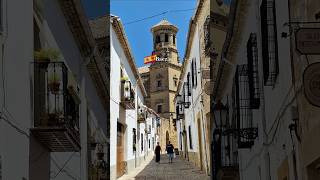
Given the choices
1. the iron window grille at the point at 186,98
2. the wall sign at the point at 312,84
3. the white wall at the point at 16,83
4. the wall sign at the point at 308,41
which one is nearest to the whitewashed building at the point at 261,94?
the wall sign at the point at 312,84

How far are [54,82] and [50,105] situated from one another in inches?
13.3

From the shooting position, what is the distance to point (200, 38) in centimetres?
2116

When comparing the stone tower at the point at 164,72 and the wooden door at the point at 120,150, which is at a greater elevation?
the stone tower at the point at 164,72

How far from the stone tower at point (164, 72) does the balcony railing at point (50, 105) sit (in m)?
47.7

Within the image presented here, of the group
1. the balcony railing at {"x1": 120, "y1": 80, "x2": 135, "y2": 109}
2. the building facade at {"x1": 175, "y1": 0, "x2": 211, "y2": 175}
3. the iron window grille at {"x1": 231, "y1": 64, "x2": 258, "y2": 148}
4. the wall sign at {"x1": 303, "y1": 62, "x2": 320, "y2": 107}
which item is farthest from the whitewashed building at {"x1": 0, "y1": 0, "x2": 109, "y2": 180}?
the balcony railing at {"x1": 120, "y1": 80, "x2": 135, "y2": 109}

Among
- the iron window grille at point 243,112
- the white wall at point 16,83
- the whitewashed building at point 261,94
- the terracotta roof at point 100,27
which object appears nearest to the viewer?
the white wall at point 16,83

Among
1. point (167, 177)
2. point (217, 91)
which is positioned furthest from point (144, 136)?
point (217, 91)

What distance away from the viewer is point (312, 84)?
4809 mm

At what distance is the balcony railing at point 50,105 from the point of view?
309 inches

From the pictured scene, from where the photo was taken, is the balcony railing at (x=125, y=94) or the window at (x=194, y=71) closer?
the balcony railing at (x=125, y=94)

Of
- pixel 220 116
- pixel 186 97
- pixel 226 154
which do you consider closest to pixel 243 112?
pixel 220 116

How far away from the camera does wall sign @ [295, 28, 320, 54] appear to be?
4.66 m

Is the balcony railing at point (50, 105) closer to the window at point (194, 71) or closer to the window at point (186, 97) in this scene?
the window at point (194, 71)

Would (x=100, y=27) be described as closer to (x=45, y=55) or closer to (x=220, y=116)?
(x=220, y=116)
